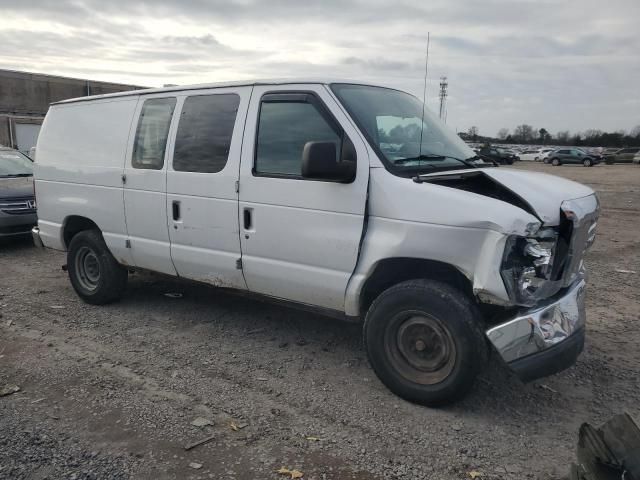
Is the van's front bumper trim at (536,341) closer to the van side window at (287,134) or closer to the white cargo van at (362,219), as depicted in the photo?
the white cargo van at (362,219)

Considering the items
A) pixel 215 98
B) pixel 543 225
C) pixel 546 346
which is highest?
pixel 215 98

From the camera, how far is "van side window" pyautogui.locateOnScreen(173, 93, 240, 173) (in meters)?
4.64

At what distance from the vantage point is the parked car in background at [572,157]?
46469 mm

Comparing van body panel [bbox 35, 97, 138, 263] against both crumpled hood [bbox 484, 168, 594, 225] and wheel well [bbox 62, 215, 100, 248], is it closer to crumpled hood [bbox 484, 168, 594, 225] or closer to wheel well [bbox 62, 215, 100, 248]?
Result: wheel well [bbox 62, 215, 100, 248]

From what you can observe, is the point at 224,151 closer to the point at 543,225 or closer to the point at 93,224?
the point at 93,224

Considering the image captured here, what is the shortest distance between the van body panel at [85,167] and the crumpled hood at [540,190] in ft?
11.0

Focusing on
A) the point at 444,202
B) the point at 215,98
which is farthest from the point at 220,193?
the point at 444,202

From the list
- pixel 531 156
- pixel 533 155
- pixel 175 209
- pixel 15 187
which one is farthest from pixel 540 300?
pixel 533 155

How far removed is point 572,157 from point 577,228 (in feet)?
161

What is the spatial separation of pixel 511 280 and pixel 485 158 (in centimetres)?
189

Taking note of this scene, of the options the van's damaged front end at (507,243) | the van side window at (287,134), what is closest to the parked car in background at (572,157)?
the van's damaged front end at (507,243)

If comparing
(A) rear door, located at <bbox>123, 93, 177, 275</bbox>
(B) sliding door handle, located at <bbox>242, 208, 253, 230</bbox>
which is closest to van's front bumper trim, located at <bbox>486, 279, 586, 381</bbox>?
(B) sliding door handle, located at <bbox>242, 208, 253, 230</bbox>

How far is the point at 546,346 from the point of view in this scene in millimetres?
3391

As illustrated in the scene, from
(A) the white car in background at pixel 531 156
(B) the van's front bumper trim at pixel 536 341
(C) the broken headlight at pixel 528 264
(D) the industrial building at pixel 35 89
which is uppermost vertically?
(D) the industrial building at pixel 35 89
